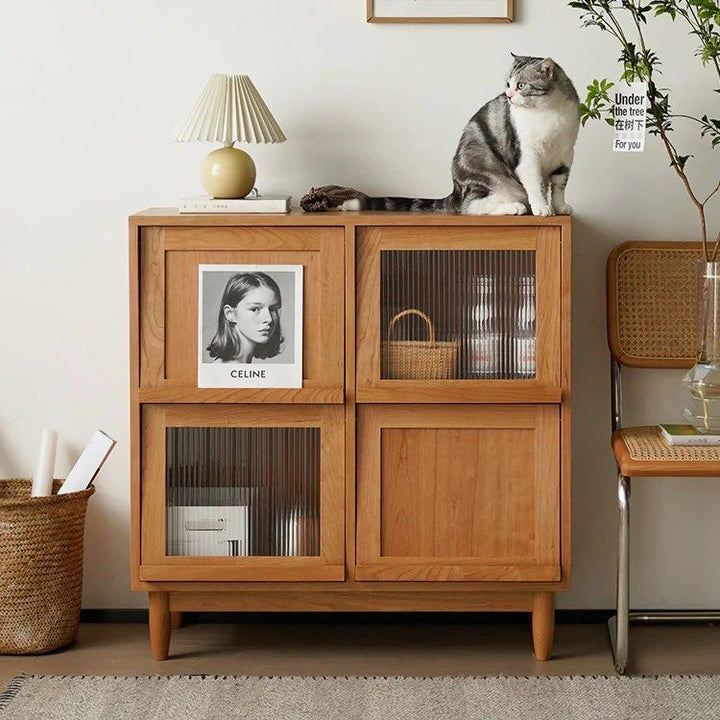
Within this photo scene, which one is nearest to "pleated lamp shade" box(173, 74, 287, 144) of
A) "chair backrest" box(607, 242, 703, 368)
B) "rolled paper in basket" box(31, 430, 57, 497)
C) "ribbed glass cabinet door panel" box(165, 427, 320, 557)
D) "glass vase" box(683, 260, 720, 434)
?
"ribbed glass cabinet door panel" box(165, 427, 320, 557)

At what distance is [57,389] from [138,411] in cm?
50

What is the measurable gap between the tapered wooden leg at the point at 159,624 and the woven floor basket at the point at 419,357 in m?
0.76

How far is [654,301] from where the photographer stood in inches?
112

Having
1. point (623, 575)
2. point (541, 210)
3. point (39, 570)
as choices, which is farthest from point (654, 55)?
point (39, 570)

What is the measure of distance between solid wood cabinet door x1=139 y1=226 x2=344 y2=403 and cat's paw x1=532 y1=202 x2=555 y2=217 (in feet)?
1.49

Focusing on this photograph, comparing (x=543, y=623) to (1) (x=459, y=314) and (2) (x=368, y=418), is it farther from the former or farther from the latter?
(1) (x=459, y=314)

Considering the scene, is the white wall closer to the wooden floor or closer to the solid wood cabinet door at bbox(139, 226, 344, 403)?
the wooden floor

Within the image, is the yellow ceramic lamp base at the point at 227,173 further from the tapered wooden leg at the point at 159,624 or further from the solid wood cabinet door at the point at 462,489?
the tapered wooden leg at the point at 159,624

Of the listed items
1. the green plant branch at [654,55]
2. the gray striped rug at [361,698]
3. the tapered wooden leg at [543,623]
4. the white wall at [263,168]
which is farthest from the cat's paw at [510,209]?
the gray striped rug at [361,698]

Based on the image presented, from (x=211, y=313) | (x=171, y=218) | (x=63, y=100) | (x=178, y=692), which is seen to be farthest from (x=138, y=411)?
(x=63, y=100)

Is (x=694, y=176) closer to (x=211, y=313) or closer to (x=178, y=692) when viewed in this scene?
(x=211, y=313)

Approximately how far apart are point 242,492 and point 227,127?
869 millimetres

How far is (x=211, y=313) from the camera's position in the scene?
2555 millimetres

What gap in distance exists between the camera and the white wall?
2869 mm
